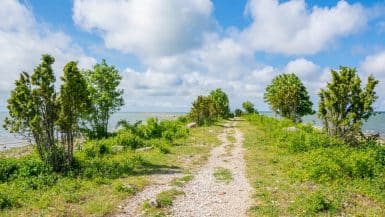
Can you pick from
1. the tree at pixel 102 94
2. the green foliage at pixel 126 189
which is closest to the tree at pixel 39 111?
the green foliage at pixel 126 189

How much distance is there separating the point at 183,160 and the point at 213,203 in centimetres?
1082

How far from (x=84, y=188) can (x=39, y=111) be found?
4.99 metres

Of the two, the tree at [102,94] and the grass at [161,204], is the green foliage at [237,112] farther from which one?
the grass at [161,204]

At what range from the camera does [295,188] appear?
1700 cm

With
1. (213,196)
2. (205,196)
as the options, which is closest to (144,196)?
(205,196)

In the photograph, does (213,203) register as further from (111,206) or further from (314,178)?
(314,178)

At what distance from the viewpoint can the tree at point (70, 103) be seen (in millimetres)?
19641

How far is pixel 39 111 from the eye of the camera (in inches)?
760

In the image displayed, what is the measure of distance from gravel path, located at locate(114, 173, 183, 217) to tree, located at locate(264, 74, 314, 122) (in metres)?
55.2

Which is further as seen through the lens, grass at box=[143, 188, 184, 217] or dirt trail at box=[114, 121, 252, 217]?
dirt trail at box=[114, 121, 252, 217]

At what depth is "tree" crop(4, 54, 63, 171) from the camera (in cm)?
1891

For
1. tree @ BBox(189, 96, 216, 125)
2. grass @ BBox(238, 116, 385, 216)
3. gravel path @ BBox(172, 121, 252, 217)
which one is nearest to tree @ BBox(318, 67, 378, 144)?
grass @ BBox(238, 116, 385, 216)

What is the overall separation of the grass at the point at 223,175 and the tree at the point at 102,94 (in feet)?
67.3

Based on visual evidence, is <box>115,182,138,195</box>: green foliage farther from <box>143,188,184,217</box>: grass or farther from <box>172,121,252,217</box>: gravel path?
<box>172,121,252,217</box>: gravel path
